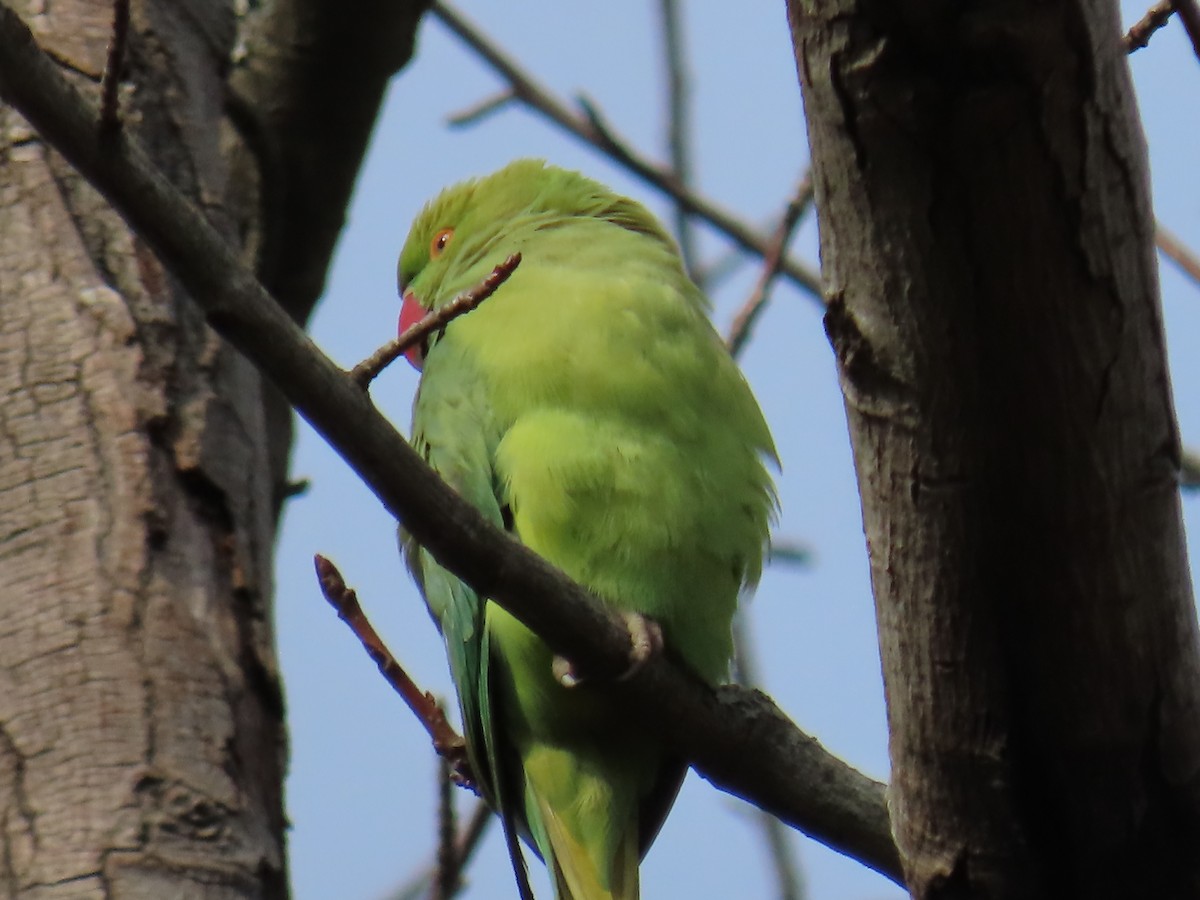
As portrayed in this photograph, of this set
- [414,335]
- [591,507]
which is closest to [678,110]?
[591,507]

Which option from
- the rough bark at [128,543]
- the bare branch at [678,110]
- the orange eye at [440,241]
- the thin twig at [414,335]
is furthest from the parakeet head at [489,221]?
the thin twig at [414,335]

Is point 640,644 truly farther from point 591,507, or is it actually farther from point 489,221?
point 489,221

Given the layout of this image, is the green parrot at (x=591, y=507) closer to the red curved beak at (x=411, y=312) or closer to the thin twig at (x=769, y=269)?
the thin twig at (x=769, y=269)

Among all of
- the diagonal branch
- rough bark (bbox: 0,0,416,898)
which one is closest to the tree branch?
rough bark (bbox: 0,0,416,898)

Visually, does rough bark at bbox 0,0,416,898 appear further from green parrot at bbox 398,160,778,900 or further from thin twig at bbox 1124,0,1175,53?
thin twig at bbox 1124,0,1175,53

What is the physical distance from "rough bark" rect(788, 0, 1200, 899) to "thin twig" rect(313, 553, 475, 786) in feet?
2.80

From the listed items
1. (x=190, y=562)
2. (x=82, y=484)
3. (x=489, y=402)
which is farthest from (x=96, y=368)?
(x=489, y=402)

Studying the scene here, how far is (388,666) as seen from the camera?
2.45m

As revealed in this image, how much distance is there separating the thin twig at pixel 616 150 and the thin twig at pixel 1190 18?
2.12 metres

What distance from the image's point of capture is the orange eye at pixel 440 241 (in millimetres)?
4047

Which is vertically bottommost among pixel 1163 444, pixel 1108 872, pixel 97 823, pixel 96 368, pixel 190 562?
pixel 1108 872

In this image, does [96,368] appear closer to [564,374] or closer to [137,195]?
[564,374]

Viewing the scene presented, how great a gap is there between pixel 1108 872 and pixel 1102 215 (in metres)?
0.84

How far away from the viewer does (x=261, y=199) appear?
143 inches
